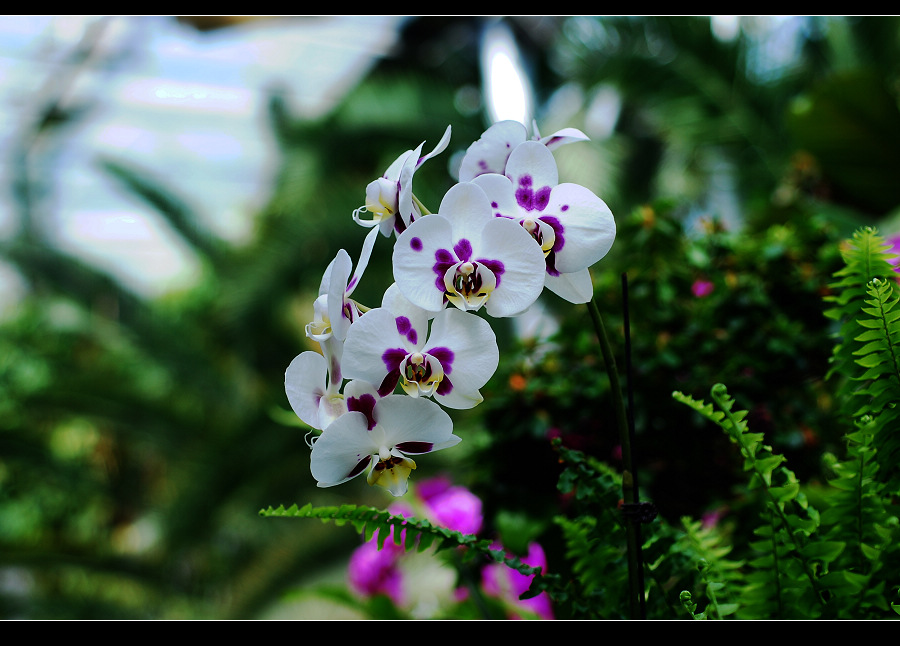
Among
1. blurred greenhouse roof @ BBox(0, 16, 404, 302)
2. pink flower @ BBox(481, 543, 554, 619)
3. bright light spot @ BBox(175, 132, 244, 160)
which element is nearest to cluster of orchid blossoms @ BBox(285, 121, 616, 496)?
pink flower @ BBox(481, 543, 554, 619)

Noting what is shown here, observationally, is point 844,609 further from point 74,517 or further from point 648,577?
point 74,517

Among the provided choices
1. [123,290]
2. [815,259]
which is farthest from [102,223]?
[815,259]

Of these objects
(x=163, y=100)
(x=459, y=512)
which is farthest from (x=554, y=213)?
(x=163, y=100)

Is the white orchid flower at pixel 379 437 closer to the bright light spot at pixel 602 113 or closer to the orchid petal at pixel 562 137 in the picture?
the orchid petal at pixel 562 137

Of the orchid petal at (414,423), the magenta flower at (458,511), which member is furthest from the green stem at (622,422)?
the magenta flower at (458,511)

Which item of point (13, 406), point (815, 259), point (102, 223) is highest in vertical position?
point (102, 223)

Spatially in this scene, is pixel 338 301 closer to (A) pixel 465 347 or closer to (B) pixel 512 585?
(A) pixel 465 347
